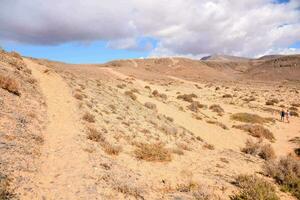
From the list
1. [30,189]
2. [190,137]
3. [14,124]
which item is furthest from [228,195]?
[190,137]

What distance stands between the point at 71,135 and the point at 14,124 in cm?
220

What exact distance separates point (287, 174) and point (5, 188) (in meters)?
9.87

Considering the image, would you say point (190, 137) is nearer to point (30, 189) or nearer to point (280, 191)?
point (280, 191)

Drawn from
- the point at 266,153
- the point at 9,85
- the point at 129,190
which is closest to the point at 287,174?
the point at 266,153

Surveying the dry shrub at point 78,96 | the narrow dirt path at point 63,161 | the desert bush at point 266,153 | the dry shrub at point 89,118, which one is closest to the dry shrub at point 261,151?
the desert bush at point 266,153

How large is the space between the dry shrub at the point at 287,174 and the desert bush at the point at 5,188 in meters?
8.81

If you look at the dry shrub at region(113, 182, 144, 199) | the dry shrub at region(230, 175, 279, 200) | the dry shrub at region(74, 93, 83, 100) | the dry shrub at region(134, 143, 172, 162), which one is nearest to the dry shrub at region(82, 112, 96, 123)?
the dry shrub at region(134, 143, 172, 162)

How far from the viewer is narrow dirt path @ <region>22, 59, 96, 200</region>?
8.49 metres

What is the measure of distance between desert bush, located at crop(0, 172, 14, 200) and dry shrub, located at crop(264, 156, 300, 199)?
8.81 meters

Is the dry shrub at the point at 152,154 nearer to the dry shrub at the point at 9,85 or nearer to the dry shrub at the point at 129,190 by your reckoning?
the dry shrub at the point at 129,190

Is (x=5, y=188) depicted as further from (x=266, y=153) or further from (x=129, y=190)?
(x=266, y=153)

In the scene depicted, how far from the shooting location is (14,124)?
11961 mm

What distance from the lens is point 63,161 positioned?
34.3 feet

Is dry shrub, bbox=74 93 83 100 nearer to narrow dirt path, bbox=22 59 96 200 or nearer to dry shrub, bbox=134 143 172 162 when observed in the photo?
narrow dirt path, bbox=22 59 96 200
